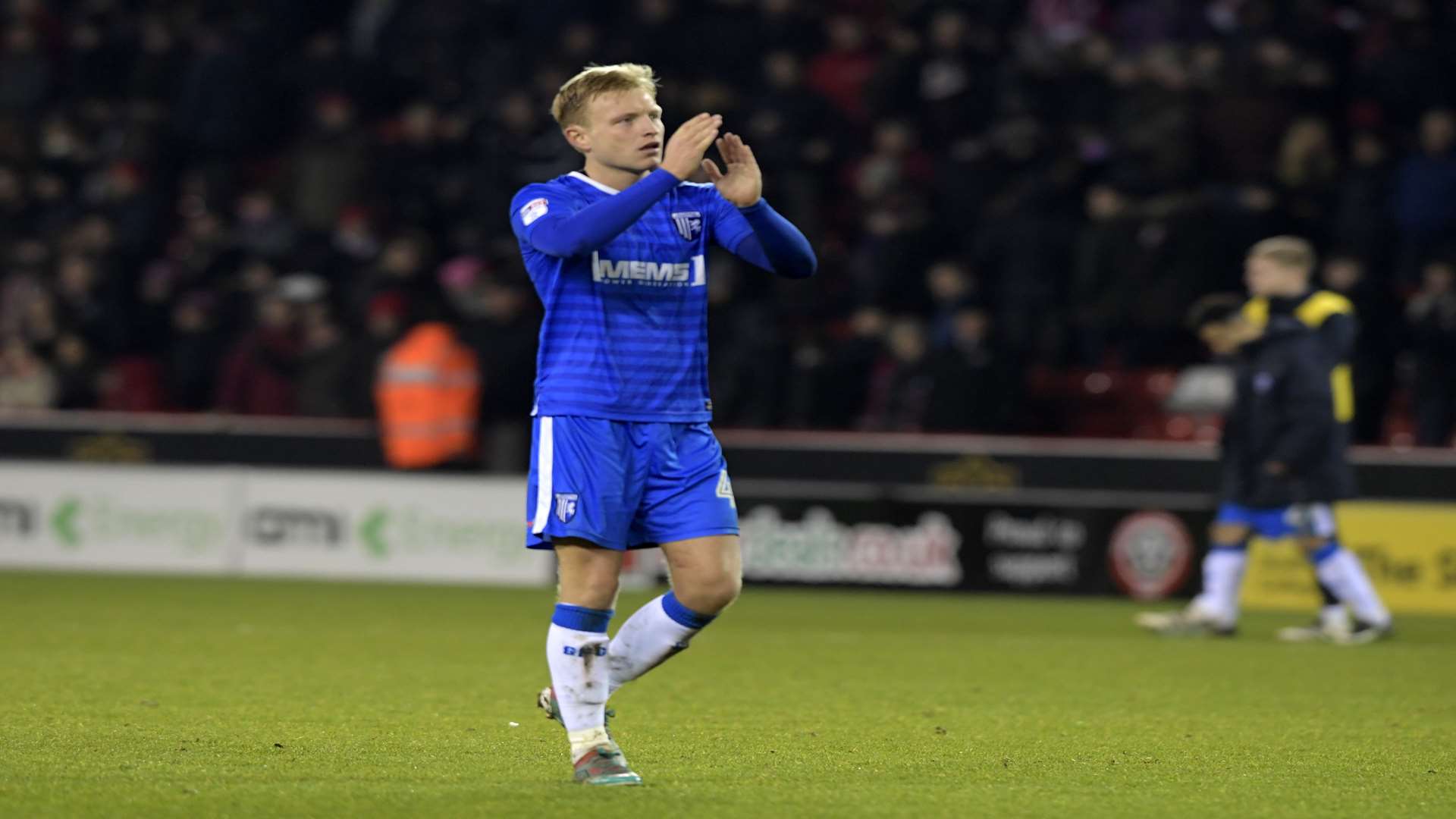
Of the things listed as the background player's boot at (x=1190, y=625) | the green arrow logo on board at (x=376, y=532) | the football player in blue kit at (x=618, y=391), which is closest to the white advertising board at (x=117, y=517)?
the green arrow logo on board at (x=376, y=532)

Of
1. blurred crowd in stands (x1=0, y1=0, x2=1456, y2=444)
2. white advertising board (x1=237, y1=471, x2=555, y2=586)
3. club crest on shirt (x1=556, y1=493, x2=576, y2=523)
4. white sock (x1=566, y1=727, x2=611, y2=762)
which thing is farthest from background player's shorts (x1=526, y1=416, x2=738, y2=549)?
blurred crowd in stands (x1=0, y1=0, x2=1456, y2=444)

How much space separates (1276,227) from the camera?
14.8m

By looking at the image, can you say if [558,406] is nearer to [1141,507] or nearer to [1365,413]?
[1141,507]

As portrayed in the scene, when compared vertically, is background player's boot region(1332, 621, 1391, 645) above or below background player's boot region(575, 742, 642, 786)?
below

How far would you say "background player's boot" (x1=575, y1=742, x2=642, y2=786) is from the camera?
5.36m

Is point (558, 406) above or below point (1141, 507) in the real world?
above

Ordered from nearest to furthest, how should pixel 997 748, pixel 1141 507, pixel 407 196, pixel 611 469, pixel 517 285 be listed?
pixel 611 469, pixel 997 748, pixel 1141 507, pixel 517 285, pixel 407 196

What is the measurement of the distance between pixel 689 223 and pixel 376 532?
9516 millimetres

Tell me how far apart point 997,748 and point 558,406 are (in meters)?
1.77

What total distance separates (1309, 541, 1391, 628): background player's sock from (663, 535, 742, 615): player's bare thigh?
5.99 metres

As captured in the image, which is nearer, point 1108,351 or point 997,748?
point 997,748

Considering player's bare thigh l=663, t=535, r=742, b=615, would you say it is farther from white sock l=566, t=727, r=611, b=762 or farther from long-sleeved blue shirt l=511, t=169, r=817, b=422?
white sock l=566, t=727, r=611, b=762

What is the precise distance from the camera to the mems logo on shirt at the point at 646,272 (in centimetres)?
553

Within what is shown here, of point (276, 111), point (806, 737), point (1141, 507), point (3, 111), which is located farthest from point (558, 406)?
point (3, 111)
